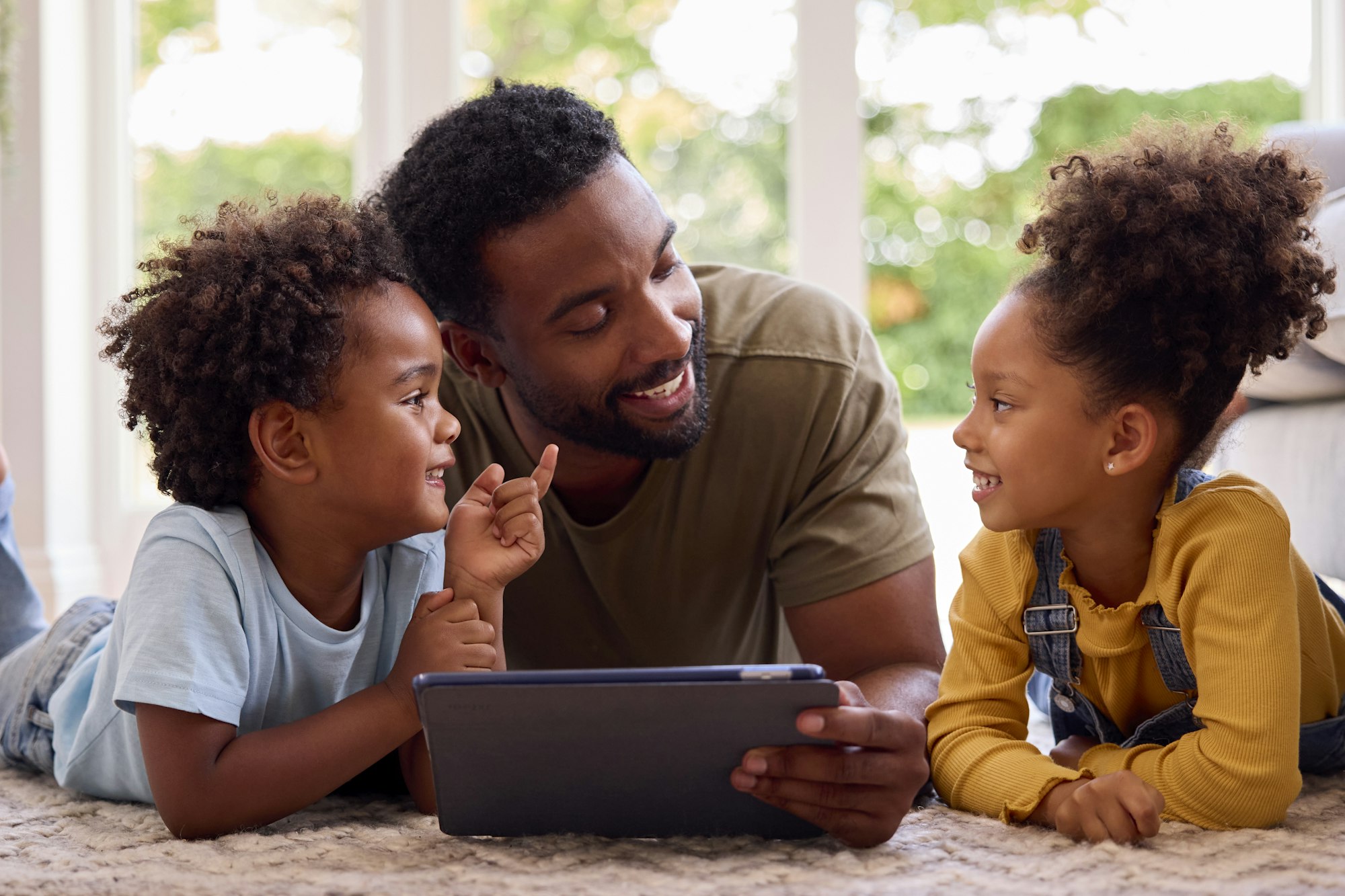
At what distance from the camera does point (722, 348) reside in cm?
146

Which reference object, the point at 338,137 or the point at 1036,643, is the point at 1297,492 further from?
the point at 338,137

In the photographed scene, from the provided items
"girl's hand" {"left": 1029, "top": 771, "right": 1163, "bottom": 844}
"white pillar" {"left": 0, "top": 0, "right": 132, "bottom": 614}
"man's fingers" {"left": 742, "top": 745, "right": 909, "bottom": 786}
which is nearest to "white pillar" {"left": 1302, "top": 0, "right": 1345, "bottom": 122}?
"girl's hand" {"left": 1029, "top": 771, "right": 1163, "bottom": 844}

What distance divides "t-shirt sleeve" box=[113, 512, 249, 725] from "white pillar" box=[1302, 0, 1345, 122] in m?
2.80

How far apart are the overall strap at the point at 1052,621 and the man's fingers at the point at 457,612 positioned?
52 cm

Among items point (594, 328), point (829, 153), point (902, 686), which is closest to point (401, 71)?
point (829, 153)

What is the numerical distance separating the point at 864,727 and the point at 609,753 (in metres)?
0.19

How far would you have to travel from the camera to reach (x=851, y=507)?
54.1 inches

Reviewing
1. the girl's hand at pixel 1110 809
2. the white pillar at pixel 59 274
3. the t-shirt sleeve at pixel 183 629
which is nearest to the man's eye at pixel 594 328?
the t-shirt sleeve at pixel 183 629

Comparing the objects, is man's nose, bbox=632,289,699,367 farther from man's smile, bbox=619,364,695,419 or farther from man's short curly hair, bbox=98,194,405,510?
man's short curly hair, bbox=98,194,405,510

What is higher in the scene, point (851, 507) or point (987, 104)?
point (987, 104)

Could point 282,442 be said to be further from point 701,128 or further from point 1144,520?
point 701,128

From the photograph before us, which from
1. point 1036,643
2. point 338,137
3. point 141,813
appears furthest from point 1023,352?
point 338,137

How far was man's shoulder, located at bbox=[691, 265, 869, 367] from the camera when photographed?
1.45 metres

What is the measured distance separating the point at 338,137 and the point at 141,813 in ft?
7.69
